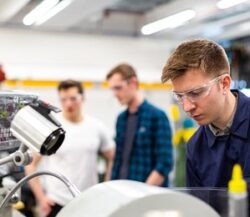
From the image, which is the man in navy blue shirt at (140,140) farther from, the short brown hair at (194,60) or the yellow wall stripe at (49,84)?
the yellow wall stripe at (49,84)

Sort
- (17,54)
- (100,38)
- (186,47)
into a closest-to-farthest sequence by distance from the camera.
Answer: (186,47) < (17,54) < (100,38)

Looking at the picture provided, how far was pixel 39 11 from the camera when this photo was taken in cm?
419

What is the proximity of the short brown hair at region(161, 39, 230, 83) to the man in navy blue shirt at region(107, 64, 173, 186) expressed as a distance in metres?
1.31

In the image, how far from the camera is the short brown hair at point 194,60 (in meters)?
1.21

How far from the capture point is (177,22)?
481 centimetres

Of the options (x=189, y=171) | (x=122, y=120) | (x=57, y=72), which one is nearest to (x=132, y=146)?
(x=122, y=120)

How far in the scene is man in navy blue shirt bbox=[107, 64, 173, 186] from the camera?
2549mm

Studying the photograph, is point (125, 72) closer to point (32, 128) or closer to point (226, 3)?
point (32, 128)

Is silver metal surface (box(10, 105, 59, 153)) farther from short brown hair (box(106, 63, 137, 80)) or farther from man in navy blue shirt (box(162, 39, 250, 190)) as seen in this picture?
short brown hair (box(106, 63, 137, 80))

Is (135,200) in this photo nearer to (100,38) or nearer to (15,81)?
(15,81)

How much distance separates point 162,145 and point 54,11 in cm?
240

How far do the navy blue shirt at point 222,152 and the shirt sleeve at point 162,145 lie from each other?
1.08 meters

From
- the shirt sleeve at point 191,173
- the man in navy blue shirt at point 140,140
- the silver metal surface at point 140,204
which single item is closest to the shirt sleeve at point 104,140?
the man in navy blue shirt at point 140,140

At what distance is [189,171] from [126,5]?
4.41 metres
